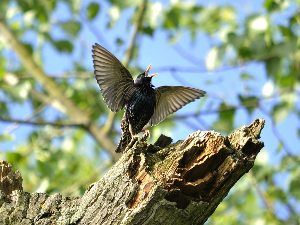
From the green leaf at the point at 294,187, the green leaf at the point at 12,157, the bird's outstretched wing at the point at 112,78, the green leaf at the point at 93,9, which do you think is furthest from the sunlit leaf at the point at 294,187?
the green leaf at the point at 93,9

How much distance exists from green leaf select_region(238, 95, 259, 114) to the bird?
101 centimetres

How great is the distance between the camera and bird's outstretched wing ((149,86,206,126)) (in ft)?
A: 14.9

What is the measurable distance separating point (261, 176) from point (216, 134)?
4.05m

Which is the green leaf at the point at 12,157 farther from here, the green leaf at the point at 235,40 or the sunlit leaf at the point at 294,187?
the sunlit leaf at the point at 294,187

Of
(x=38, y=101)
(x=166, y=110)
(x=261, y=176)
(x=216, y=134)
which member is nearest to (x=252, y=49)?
(x=166, y=110)

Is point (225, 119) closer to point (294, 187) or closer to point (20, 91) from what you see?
point (294, 187)

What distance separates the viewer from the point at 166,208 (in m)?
2.24

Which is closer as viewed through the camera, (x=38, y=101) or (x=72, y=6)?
(x=72, y=6)

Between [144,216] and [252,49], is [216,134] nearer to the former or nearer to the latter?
[144,216]

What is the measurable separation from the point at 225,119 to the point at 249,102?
1.33 ft

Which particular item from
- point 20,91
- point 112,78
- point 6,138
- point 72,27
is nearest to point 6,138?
point 6,138

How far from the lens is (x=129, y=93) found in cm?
438

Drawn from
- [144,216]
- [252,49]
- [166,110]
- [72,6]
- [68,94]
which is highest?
[68,94]

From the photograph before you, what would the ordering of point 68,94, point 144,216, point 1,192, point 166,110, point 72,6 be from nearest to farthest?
point 144,216, point 1,192, point 166,110, point 72,6, point 68,94
